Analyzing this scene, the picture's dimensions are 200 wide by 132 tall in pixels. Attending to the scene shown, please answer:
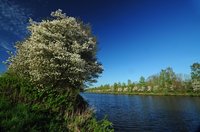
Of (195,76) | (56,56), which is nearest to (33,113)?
(56,56)

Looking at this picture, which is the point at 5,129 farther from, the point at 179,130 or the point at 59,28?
the point at 179,130

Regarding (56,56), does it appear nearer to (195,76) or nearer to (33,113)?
(33,113)

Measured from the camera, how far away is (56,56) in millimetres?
22453

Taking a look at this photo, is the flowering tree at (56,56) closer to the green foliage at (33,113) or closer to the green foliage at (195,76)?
the green foliage at (33,113)

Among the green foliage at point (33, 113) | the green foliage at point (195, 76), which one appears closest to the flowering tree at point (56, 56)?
the green foliage at point (33, 113)

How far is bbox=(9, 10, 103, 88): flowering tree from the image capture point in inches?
878

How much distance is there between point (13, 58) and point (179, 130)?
25.3m

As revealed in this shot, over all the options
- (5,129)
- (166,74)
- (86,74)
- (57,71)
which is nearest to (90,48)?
(86,74)

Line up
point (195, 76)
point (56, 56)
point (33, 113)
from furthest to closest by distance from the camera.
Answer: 1. point (195, 76)
2. point (56, 56)
3. point (33, 113)

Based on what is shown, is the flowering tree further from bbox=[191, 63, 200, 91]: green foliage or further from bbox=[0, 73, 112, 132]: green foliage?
bbox=[191, 63, 200, 91]: green foliage

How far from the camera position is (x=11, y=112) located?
41.6 ft

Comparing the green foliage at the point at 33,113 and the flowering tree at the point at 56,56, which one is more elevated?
the flowering tree at the point at 56,56

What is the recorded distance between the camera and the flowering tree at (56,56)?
22.3 m

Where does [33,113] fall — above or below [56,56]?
below
